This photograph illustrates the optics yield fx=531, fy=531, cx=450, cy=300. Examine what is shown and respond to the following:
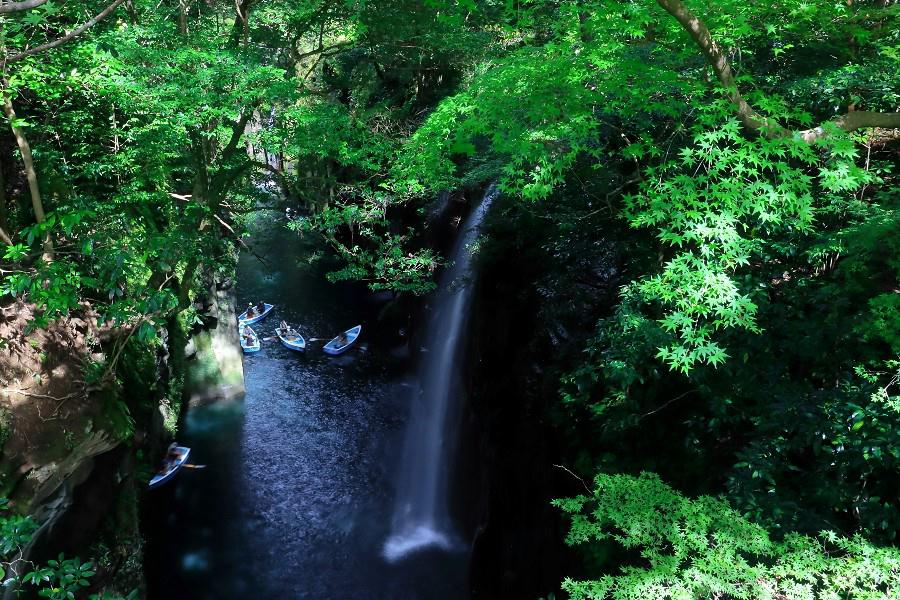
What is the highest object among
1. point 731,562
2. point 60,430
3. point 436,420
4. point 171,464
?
point 731,562

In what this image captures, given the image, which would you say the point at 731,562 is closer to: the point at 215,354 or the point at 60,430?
the point at 60,430

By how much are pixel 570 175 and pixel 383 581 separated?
9286mm

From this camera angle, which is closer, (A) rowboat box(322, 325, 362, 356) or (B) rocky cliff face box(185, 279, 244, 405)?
(B) rocky cliff face box(185, 279, 244, 405)

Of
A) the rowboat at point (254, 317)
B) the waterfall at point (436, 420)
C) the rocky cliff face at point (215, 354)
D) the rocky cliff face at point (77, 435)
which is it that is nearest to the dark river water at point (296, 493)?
the waterfall at point (436, 420)

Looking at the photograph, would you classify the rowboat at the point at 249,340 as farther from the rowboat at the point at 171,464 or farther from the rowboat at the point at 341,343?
the rowboat at the point at 171,464

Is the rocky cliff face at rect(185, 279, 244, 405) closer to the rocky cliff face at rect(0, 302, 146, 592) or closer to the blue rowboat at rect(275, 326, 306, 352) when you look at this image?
the blue rowboat at rect(275, 326, 306, 352)

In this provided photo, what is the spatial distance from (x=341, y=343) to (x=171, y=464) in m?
7.59

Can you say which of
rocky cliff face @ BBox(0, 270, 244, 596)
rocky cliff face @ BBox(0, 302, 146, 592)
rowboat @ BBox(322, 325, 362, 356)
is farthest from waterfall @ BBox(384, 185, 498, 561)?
rocky cliff face @ BBox(0, 302, 146, 592)

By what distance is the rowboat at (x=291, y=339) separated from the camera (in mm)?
20234

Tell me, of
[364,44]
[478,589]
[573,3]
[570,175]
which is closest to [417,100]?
[364,44]

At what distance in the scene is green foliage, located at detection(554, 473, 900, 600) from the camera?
4.12 m

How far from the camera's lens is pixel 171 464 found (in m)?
14.0

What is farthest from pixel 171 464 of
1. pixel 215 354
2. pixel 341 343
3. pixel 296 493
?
pixel 341 343

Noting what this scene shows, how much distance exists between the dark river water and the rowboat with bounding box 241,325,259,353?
366 millimetres
